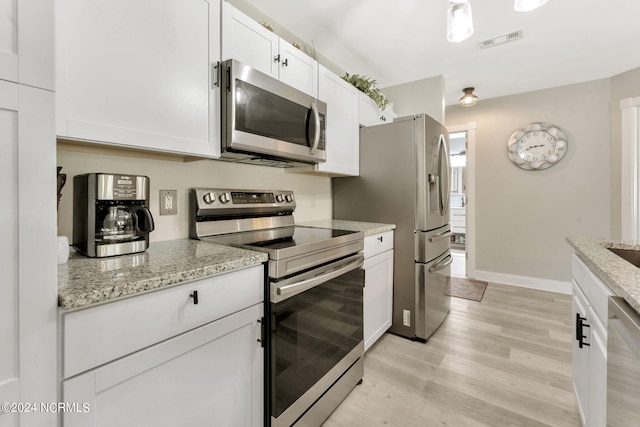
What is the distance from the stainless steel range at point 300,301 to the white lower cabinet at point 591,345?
1054 millimetres

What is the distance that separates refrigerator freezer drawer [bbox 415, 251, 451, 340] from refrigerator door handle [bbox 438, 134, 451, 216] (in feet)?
1.54

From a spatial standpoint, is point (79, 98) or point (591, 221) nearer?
point (79, 98)

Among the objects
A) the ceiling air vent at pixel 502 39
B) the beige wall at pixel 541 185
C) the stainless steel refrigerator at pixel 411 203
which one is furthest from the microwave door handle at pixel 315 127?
the beige wall at pixel 541 185

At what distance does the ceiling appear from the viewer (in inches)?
80.1

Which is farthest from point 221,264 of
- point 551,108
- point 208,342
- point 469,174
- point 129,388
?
point 551,108

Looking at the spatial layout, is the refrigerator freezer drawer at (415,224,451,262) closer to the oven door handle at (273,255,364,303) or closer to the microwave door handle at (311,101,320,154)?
the oven door handle at (273,255,364,303)

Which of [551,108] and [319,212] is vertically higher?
[551,108]

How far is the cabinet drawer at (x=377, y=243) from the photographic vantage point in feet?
6.58

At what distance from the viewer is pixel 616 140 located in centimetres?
313

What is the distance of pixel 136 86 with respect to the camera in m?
1.11

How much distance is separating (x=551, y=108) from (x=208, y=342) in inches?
174

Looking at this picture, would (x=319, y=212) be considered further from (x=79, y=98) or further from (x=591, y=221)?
(x=591, y=221)

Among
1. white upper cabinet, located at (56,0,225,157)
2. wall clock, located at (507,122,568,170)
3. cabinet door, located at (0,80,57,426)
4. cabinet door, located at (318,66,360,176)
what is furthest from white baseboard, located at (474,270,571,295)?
cabinet door, located at (0,80,57,426)

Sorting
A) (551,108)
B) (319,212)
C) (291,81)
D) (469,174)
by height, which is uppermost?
(551,108)
